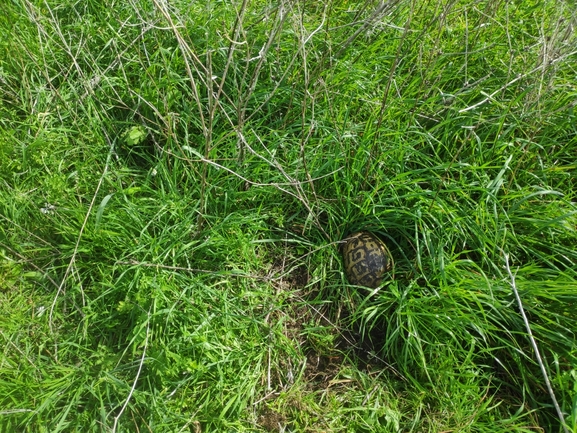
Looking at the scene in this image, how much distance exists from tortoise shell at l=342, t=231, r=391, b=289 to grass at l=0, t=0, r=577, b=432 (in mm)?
65

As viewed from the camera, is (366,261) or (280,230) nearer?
(366,261)

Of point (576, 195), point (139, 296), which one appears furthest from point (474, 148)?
point (139, 296)

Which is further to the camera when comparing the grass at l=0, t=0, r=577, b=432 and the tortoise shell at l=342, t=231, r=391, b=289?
the tortoise shell at l=342, t=231, r=391, b=289

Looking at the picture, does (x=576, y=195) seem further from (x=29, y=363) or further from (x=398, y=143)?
(x=29, y=363)

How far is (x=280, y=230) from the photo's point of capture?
2.49 meters

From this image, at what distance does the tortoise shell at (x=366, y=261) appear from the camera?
230 cm

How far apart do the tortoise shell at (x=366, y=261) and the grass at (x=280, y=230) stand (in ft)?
0.21

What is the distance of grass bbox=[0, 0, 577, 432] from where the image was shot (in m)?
2.09

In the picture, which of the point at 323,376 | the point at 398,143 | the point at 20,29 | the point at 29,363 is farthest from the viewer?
the point at 20,29

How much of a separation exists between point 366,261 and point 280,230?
48cm

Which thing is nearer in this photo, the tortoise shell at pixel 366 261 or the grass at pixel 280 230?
the grass at pixel 280 230

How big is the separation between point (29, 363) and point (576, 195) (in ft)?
9.38

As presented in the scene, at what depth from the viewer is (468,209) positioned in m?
2.38

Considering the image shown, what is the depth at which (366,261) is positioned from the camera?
2.30 meters
